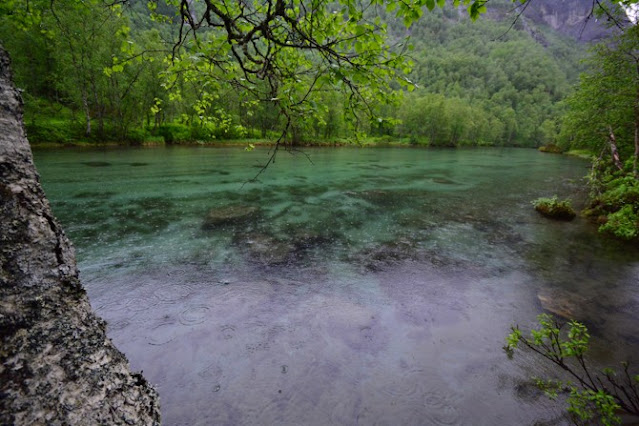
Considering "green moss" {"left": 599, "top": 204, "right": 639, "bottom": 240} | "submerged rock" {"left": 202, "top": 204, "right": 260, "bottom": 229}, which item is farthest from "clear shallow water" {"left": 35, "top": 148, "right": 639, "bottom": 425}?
"green moss" {"left": 599, "top": 204, "right": 639, "bottom": 240}

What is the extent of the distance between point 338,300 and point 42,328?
680 cm

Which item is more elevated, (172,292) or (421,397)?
(172,292)

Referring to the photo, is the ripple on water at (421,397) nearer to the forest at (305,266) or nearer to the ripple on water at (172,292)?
the forest at (305,266)

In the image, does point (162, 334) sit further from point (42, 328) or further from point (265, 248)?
point (42, 328)

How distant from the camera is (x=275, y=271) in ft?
30.6

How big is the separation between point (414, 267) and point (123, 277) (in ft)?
28.3

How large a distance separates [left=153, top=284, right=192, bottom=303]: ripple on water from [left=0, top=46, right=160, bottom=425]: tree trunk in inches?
244

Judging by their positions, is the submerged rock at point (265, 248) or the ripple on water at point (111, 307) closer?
the ripple on water at point (111, 307)

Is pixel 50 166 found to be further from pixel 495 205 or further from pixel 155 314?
pixel 495 205

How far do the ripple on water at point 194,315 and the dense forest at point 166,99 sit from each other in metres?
4.09

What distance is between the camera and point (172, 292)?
7.96 m

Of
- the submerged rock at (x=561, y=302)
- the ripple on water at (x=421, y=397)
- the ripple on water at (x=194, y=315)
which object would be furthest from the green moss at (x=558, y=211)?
the ripple on water at (x=194, y=315)

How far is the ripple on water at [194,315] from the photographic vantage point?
22.4 feet

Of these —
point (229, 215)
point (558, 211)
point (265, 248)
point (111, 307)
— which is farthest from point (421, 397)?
point (558, 211)
